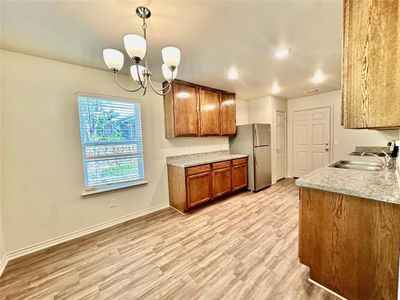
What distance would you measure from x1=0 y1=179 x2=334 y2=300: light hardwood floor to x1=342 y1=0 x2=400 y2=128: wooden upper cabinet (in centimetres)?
147

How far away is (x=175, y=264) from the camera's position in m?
1.82

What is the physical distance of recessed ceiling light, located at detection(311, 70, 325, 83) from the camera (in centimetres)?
294

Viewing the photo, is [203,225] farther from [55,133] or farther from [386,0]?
[386,0]

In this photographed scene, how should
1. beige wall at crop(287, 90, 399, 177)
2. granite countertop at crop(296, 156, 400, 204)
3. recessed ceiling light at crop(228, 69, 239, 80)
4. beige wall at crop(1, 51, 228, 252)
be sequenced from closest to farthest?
1. granite countertop at crop(296, 156, 400, 204)
2. beige wall at crop(1, 51, 228, 252)
3. recessed ceiling light at crop(228, 69, 239, 80)
4. beige wall at crop(287, 90, 399, 177)

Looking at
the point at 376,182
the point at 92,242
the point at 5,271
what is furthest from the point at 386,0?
the point at 5,271

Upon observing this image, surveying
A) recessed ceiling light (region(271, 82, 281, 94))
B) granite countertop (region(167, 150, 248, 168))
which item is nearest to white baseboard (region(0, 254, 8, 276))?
granite countertop (region(167, 150, 248, 168))

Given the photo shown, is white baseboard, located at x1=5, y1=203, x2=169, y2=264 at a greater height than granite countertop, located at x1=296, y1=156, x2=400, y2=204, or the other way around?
granite countertop, located at x1=296, y1=156, x2=400, y2=204

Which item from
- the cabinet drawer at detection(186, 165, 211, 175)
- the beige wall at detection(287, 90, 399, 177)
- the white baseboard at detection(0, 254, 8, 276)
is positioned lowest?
the white baseboard at detection(0, 254, 8, 276)

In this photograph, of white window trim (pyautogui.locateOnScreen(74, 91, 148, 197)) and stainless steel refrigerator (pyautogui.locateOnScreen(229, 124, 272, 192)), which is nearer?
white window trim (pyautogui.locateOnScreen(74, 91, 148, 197))

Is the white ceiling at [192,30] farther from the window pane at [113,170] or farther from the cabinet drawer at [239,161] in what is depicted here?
the cabinet drawer at [239,161]

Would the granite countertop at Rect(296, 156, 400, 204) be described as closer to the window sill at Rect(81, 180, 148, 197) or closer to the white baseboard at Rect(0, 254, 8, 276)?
the window sill at Rect(81, 180, 148, 197)

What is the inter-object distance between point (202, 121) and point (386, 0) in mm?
2855

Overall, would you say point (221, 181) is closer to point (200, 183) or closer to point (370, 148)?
point (200, 183)

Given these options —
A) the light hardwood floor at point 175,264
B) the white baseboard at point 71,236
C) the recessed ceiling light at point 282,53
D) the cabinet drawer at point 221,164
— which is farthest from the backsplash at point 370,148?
the white baseboard at point 71,236
